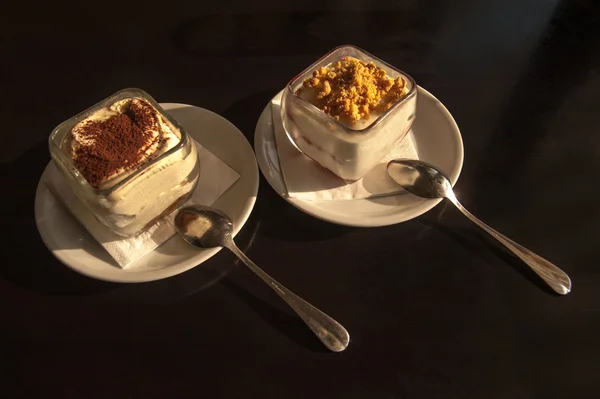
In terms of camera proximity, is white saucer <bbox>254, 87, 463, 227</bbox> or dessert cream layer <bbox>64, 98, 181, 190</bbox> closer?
dessert cream layer <bbox>64, 98, 181, 190</bbox>

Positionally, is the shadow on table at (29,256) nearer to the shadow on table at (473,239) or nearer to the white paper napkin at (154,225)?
the white paper napkin at (154,225)

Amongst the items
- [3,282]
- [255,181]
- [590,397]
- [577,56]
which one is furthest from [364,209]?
[577,56]

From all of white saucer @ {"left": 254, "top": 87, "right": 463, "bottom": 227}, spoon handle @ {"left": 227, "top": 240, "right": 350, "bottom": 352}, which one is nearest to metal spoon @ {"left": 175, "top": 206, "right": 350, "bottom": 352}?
spoon handle @ {"left": 227, "top": 240, "right": 350, "bottom": 352}

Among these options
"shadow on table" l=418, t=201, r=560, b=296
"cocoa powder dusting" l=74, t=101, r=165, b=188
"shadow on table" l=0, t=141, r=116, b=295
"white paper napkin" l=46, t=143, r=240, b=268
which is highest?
"cocoa powder dusting" l=74, t=101, r=165, b=188

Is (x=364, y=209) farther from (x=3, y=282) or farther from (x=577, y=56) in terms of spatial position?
(x=577, y=56)

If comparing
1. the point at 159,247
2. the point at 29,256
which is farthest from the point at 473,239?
the point at 29,256

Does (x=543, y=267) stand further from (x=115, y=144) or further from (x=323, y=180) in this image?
(x=115, y=144)

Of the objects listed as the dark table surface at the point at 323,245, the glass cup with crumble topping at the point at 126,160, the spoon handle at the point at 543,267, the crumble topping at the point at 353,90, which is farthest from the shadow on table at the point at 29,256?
the spoon handle at the point at 543,267

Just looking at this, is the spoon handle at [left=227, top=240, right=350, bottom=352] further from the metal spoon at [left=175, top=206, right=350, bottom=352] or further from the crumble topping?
the crumble topping
